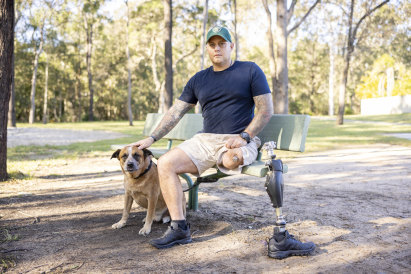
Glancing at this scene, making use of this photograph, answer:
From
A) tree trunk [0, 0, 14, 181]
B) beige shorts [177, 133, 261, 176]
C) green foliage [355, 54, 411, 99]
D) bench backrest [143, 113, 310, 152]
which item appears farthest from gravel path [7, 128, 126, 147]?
green foliage [355, 54, 411, 99]

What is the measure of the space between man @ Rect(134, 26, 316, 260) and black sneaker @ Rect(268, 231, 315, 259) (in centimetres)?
75

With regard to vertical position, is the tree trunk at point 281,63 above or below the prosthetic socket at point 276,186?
above

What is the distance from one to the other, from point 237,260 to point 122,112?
51555 millimetres

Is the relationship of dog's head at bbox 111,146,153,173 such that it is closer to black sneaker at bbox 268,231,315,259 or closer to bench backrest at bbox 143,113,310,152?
bench backrest at bbox 143,113,310,152

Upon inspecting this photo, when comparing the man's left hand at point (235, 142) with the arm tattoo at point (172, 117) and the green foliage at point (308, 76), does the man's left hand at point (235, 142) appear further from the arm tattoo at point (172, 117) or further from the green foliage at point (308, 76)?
the green foliage at point (308, 76)

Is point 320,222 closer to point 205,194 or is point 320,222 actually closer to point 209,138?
point 209,138

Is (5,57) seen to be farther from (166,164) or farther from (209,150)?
(209,150)

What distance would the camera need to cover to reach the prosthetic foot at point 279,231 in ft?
10.5

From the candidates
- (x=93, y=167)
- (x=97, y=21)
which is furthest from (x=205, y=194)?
(x=97, y=21)

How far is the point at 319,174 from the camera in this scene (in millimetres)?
7512

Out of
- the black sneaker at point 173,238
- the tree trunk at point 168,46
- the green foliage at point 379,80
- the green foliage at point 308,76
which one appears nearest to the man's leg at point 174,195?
the black sneaker at point 173,238

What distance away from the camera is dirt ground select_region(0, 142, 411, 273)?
10.3 ft

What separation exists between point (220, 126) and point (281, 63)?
10.7 metres

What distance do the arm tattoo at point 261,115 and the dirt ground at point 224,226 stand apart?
104cm
